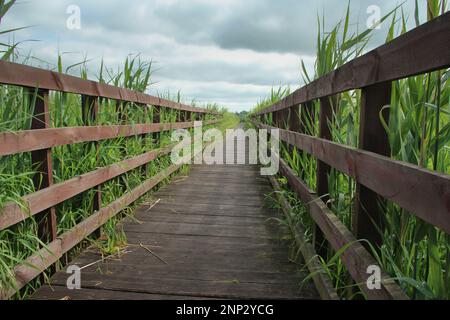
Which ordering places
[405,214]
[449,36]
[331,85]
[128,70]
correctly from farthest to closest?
[128,70] < [331,85] < [405,214] < [449,36]

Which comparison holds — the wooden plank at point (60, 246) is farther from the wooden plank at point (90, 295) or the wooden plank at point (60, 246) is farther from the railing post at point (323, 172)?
the railing post at point (323, 172)

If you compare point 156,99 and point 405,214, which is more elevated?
point 156,99

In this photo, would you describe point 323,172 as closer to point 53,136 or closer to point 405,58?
point 405,58

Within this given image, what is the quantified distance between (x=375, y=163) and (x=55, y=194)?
1.66 meters

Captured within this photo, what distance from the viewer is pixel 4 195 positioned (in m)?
1.73

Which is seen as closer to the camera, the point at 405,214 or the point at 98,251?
the point at 405,214

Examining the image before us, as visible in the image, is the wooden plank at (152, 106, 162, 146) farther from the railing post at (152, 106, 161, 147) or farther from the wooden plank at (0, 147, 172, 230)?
the wooden plank at (0, 147, 172, 230)

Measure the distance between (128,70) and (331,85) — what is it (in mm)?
2445

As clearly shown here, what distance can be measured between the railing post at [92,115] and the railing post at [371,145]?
1875 mm

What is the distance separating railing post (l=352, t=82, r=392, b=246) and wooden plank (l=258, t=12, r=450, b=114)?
0.06 meters

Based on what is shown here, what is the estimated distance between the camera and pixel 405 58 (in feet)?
3.67

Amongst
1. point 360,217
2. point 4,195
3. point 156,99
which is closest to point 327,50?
point 360,217
